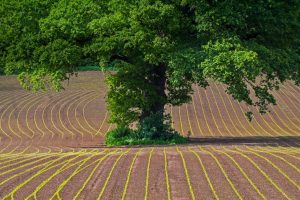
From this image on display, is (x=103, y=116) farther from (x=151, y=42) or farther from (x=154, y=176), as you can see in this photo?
(x=154, y=176)

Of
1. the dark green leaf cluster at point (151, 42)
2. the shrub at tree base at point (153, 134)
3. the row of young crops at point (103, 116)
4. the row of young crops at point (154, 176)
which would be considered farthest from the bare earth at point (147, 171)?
the dark green leaf cluster at point (151, 42)

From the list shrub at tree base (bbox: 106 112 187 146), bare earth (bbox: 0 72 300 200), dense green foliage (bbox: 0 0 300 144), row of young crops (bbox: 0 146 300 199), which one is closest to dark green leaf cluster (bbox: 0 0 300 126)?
dense green foliage (bbox: 0 0 300 144)

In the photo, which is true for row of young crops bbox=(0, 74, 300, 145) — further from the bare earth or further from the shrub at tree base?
the shrub at tree base

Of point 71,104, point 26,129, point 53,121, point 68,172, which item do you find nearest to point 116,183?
point 68,172

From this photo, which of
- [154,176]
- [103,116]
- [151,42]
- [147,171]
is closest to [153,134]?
[151,42]

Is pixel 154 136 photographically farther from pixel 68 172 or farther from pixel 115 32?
pixel 68 172

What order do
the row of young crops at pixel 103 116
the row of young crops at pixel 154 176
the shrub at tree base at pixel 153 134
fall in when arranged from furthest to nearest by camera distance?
the row of young crops at pixel 103 116 → the shrub at tree base at pixel 153 134 → the row of young crops at pixel 154 176

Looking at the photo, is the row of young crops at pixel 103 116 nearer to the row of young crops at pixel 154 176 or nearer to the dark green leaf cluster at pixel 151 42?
the dark green leaf cluster at pixel 151 42
